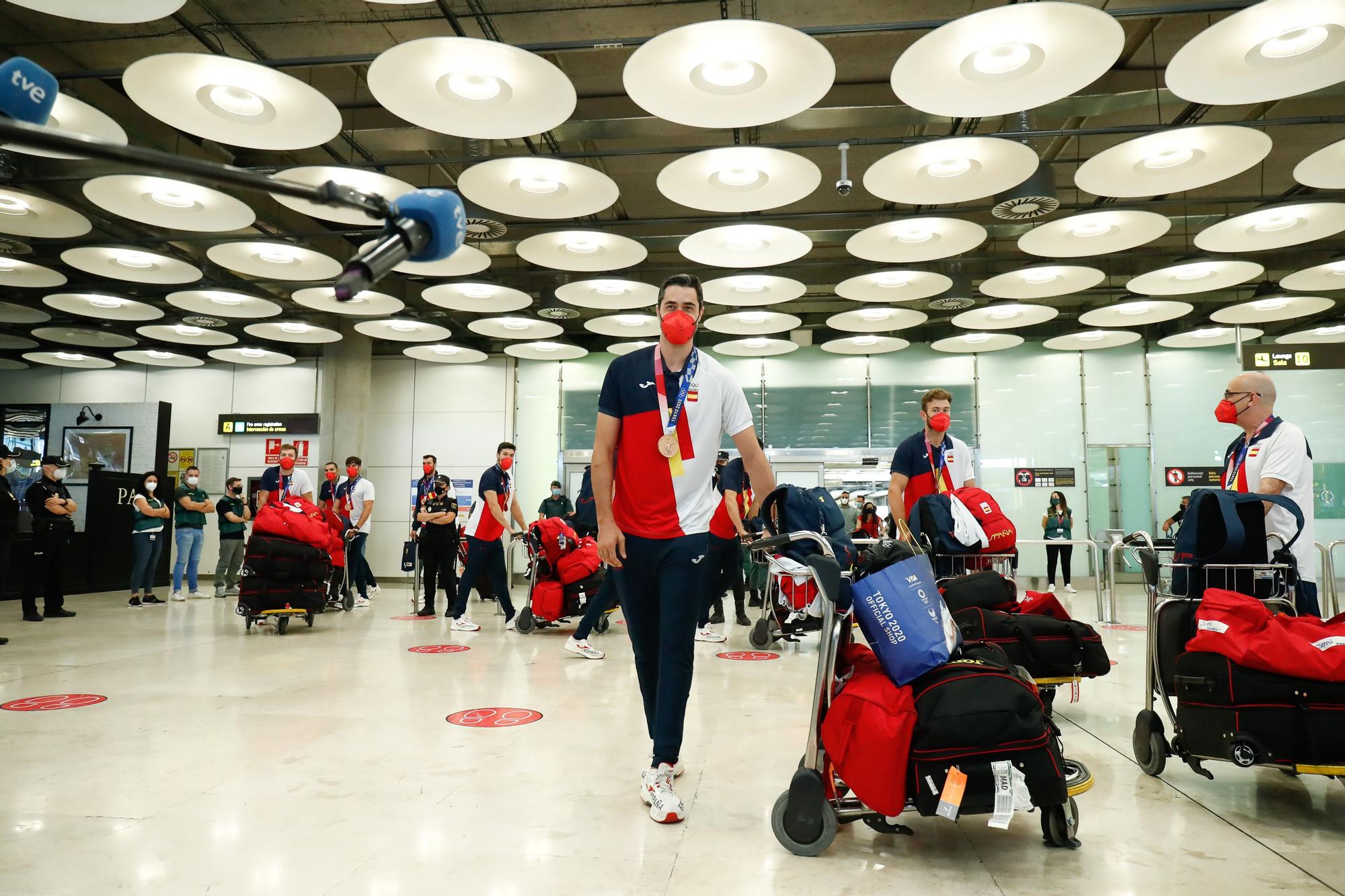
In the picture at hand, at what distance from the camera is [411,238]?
1.19m

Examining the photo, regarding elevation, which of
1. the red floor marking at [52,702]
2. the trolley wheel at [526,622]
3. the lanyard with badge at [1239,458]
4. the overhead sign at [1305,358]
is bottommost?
the trolley wheel at [526,622]

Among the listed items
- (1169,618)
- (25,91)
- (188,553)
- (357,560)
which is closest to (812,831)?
(1169,618)

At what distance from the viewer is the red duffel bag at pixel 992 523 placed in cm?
399

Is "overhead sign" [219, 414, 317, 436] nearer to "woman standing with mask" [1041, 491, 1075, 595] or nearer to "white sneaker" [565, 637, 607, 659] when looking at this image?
"white sneaker" [565, 637, 607, 659]

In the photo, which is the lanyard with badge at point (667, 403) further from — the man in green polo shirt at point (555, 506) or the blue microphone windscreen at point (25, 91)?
the man in green polo shirt at point (555, 506)

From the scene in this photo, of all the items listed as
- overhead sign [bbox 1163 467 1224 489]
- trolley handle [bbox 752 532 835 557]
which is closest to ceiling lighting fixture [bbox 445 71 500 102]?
trolley handle [bbox 752 532 835 557]

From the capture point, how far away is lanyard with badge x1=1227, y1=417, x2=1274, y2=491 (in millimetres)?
3568

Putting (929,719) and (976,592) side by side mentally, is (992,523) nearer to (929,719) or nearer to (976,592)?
(976,592)

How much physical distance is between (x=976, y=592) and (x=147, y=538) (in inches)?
405

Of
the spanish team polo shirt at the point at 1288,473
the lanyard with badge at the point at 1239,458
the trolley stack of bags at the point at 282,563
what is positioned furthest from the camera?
the trolley stack of bags at the point at 282,563

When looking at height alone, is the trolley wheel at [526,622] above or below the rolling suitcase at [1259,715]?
below

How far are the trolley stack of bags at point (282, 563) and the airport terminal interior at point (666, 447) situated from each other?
5cm

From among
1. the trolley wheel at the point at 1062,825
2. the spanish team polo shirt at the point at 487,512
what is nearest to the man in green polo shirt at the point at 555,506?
the spanish team polo shirt at the point at 487,512

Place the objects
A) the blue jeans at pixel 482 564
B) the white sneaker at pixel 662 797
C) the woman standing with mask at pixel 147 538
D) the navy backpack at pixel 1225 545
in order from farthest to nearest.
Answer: the woman standing with mask at pixel 147 538, the blue jeans at pixel 482 564, the navy backpack at pixel 1225 545, the white sneaker at pixel 662 797
